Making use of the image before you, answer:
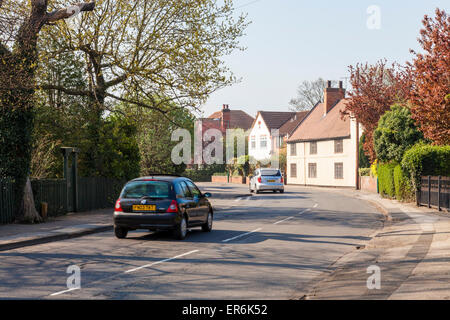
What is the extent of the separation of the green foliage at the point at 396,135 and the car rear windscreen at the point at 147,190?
21311mm

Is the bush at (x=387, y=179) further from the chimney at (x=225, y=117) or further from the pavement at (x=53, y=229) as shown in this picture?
the chimney at (x=225, y=117)

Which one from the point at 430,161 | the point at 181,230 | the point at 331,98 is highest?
the point at 331,98

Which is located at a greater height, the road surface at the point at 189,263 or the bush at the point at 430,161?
the bush at the point at 430,161

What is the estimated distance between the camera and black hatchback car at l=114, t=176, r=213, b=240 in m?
14.3

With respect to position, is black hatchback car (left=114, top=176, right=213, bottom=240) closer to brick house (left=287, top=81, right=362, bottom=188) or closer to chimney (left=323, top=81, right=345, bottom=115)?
brick house (left=287, top=81, right=362, bottom=188)

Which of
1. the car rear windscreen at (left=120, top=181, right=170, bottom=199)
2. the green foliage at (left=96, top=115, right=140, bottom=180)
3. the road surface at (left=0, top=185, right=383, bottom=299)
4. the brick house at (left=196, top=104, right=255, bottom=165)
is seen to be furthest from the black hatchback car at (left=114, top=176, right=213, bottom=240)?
the brick house at (left=196, top=104, right=255, bottom=165)

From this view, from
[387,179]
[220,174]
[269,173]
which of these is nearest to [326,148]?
[269,173]

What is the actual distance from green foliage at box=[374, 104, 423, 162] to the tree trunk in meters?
21.3

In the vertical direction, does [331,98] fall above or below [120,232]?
above

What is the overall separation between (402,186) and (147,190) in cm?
1866

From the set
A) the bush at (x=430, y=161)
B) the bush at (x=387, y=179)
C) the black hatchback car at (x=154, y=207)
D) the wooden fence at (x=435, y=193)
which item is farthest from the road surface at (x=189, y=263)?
the bush at (x=387, y=179)

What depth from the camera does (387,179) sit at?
33219 mm

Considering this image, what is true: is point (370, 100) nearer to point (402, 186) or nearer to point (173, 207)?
point (402, 186)

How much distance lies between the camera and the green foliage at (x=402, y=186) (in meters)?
28.6
